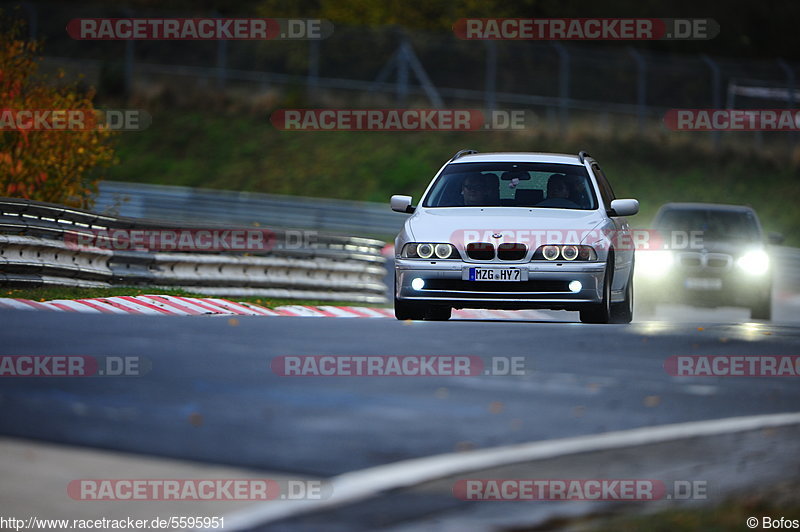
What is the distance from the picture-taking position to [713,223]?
70.5ft

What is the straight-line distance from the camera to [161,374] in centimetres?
948

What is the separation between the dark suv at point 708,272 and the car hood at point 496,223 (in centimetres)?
607

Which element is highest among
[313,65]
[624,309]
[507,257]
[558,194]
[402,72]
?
[313,65]

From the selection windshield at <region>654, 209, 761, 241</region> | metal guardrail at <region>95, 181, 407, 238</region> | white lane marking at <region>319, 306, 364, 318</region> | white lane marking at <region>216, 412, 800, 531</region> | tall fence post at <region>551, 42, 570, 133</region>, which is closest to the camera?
white lane marking at <region>216, 412, 800, 531</region>

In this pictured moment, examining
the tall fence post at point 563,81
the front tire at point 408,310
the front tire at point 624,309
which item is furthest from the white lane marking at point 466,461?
the tall fence post at point 563,81

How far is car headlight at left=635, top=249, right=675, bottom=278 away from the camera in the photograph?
67.7 ft

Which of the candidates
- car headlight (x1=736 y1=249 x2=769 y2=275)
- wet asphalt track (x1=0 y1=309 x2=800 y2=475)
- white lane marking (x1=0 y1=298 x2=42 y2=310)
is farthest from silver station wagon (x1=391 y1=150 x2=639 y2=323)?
car headlight (x1=736 y1=249 x2=769 y2=275)

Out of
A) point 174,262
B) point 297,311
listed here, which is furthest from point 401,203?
point 174,262

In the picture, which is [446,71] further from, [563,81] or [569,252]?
[569,252]

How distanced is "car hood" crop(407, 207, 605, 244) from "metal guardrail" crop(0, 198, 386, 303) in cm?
474

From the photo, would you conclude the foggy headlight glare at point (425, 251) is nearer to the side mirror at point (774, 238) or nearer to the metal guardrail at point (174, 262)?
the metal guardrail at point (174, 262)

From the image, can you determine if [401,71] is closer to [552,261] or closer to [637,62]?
[637,62]

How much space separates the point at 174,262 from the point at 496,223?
19.7ft

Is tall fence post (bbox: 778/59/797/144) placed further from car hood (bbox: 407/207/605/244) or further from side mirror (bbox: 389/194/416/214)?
side mirror (bbox: 389/194/416/214)
